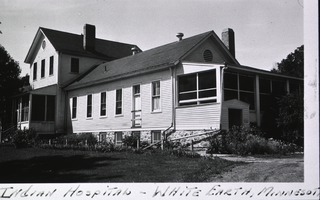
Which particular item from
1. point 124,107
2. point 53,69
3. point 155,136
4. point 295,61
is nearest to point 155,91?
point 155,136

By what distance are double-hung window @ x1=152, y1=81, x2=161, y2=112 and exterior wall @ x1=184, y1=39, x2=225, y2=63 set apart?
1.83 meters

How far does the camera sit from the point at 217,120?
1294cm

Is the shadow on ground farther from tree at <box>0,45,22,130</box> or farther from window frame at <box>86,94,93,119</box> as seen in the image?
window frame at <box>86,94,93,119</box>

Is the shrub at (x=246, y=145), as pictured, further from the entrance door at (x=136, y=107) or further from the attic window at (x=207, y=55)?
the attic window at (x=207, y=55)

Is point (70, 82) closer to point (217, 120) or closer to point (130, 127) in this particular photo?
point (130, 127)

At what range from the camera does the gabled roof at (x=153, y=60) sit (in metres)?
15.2

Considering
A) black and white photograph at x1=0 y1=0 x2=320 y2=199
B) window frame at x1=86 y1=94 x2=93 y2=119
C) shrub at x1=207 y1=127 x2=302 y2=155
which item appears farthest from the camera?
window frame at x1=86 y1=94 x2=93 y2=119

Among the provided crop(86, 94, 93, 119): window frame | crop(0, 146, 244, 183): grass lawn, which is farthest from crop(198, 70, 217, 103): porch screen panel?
A: crop(86, 94, 93, 119): window frame

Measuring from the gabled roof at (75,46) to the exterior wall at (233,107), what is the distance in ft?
41.9

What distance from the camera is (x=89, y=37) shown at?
24297 millimetres

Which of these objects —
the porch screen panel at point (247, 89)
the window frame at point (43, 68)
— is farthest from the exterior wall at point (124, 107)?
the porch screen panel at point (247, 89)

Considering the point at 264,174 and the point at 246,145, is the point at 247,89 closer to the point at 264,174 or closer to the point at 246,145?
the point at 246,145

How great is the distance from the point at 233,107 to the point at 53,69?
1369 cm

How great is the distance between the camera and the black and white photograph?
5.28 meters
